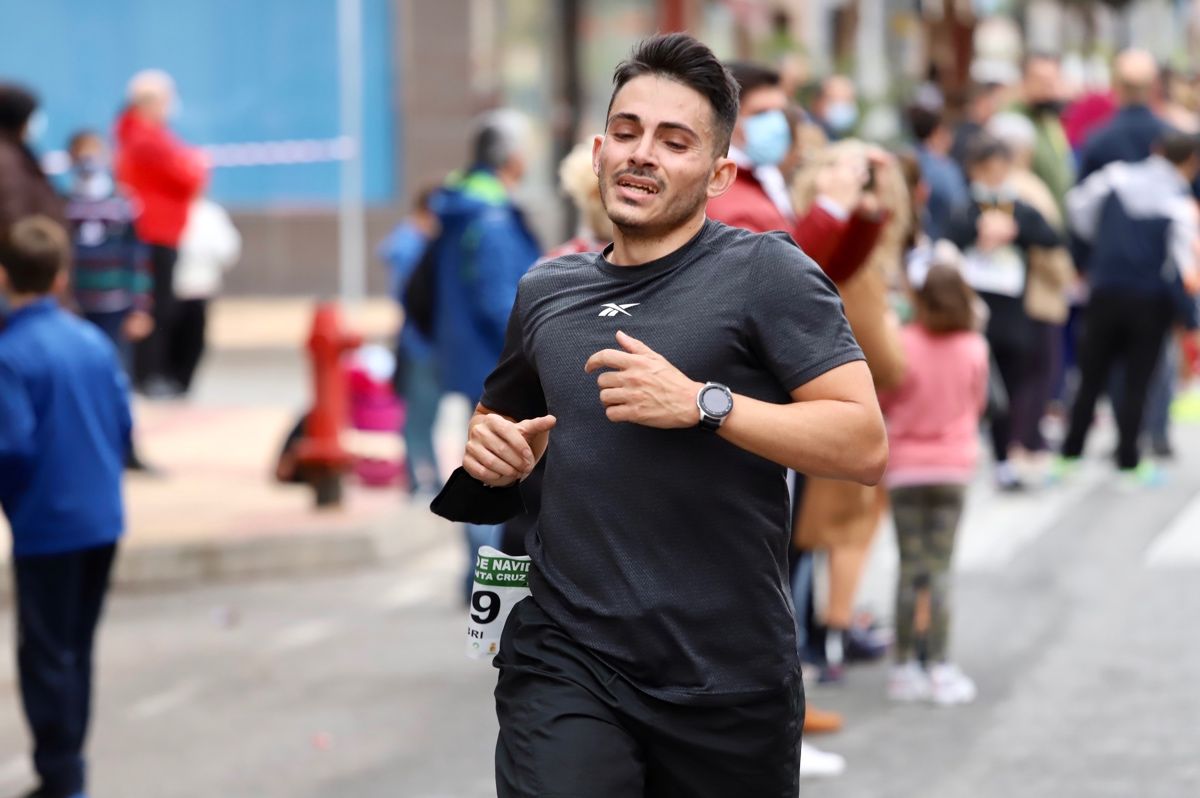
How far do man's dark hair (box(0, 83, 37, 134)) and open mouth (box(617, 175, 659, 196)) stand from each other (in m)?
7.35

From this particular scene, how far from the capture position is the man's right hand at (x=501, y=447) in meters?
4.01

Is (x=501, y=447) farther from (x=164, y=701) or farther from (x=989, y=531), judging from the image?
(x=989, y=531)

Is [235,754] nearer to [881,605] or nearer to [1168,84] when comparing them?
[881,605]

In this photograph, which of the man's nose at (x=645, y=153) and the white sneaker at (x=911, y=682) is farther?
the white sneaker at (x=911, y=682)

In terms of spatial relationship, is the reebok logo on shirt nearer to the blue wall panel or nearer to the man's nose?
the man's nose

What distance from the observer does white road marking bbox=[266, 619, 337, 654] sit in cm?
901

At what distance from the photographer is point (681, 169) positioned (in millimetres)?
3967

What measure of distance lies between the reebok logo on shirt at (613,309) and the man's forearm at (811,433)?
289mm

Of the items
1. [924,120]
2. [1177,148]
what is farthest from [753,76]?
[924,120]

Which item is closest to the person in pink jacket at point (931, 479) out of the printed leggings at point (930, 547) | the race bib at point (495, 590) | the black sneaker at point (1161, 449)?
the printed leggings at point (930, 547)

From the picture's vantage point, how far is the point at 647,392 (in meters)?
3.73

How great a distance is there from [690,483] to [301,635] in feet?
18.2

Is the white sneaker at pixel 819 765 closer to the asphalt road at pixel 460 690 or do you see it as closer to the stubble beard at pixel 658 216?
the asphalt road at pixel 460 690

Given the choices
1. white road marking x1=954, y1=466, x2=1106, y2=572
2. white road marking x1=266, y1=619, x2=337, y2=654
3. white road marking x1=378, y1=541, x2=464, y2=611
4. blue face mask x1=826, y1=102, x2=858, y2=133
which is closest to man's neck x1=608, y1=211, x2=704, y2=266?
white road marking x1=266, y1=619, x2=337, y2=654
